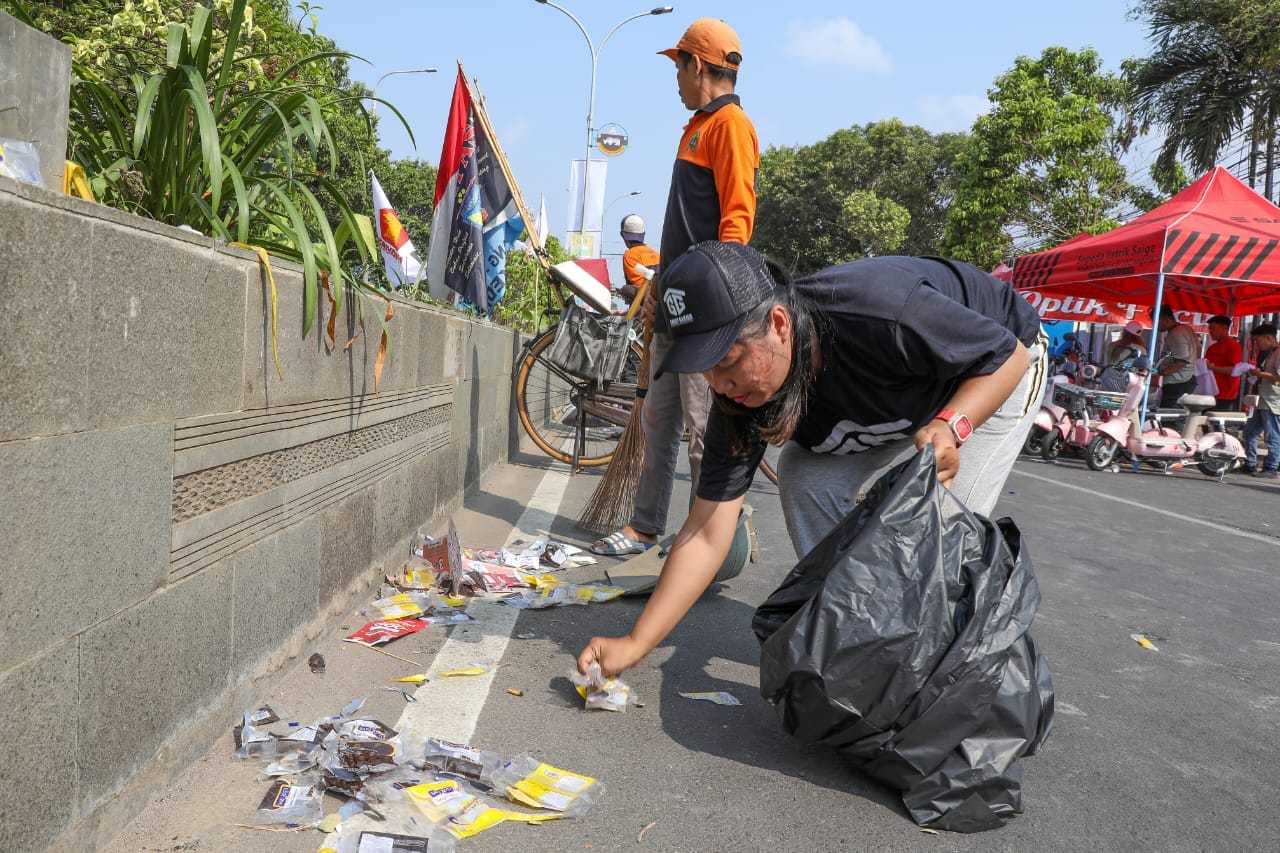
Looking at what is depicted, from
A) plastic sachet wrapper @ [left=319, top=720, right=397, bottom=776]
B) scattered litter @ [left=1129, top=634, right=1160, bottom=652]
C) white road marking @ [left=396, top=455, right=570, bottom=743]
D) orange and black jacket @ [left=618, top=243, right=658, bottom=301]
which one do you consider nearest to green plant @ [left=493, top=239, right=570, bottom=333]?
orange and black jacket @ [left=618, top=243, right=658, bottom=301]

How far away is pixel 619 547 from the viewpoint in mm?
4801

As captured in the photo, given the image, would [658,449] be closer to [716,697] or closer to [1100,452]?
[716,697]

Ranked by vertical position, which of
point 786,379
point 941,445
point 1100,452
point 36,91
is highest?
point 36,91

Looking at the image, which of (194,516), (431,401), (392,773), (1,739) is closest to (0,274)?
(1,739)

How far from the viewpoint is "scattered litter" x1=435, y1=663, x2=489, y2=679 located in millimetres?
3035

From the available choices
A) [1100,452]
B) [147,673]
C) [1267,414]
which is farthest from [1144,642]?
[1267,414]

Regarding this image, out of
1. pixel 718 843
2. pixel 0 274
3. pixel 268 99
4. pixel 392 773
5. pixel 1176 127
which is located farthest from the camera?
pixel 1176 127

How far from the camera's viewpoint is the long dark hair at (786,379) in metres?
2.39

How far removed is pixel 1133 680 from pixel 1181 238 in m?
10.4

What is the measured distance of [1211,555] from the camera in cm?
596

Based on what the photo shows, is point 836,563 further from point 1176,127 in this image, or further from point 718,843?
point 1176,127

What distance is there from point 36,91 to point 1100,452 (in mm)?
11528

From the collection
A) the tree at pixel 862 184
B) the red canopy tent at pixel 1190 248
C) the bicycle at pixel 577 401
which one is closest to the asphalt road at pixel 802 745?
the bicycle at pixel 577 401

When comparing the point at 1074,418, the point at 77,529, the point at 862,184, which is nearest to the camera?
the point at 77,529
